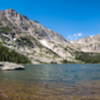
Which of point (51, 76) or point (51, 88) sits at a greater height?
point (51, 88)

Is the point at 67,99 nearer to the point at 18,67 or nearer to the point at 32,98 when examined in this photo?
the point at 32,98

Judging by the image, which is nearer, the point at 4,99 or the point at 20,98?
the point at 4,99

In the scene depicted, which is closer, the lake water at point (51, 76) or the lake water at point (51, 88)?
the lake water at point (51, 88)

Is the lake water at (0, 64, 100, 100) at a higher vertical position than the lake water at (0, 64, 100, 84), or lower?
higher

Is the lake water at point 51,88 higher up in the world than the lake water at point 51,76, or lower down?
higher up

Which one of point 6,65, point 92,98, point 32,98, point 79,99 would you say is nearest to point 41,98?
point 32,98

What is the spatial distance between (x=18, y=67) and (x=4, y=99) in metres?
77.8

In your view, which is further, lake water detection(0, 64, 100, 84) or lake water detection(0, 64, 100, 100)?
lake water detection(0, 64, 100, 84)

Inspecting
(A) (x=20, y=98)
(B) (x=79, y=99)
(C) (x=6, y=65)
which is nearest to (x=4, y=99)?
(A) (x=20, y=98)

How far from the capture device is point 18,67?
97125 millimetres

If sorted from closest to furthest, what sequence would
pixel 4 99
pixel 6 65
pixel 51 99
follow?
pixel 4 99 < pixel 51 99 < pixel 6 65

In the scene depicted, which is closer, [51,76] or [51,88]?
[51,88]

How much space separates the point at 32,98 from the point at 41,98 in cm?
118

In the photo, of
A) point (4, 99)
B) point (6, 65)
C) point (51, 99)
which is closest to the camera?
point (4, 99)
